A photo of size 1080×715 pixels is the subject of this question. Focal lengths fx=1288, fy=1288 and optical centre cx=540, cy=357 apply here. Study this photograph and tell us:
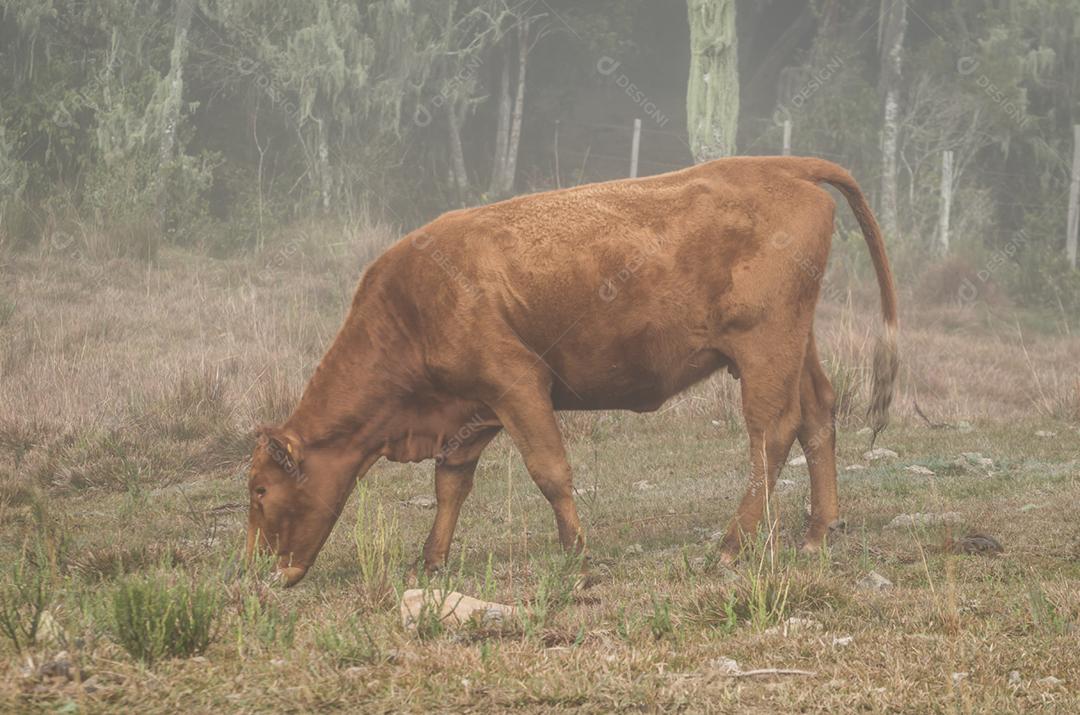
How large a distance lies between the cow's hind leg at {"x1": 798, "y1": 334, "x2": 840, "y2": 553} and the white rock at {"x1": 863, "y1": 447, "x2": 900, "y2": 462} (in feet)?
8.56

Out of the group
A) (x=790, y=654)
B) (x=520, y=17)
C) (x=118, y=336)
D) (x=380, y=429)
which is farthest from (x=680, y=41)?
(x=790, y=654)

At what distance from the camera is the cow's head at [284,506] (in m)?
6.30

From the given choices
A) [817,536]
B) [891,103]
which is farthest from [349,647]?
[891,103]

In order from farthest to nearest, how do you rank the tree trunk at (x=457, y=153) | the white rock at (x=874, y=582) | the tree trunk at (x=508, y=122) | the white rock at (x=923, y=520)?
the tree trunk at (x=508, y=122), the tree trunk at (x=457, y=153), the white rock at (x=923, y=520), the white rock at (x=874, y=582)

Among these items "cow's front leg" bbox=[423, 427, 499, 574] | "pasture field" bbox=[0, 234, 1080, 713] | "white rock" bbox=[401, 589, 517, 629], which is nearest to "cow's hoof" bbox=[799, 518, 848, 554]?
"pasture field" bbox=[0, 234, 1080, 713]

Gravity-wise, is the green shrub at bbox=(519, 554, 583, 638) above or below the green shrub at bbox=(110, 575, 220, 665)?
below

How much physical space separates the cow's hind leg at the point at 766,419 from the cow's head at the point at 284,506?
2.06 meters

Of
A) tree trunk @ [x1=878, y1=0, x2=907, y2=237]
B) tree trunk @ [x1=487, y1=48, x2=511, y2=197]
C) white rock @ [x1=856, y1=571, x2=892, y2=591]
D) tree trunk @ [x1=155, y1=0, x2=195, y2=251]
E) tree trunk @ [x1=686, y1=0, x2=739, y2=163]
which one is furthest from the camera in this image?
tree trunk @ [x1=487, y1=48, x2=511, y2=197]

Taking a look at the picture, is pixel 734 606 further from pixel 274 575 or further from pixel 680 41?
pixel 680 41

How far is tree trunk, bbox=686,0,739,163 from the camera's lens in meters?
24.7

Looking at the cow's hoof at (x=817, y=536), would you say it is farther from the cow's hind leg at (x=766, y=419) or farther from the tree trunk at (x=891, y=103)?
the tree trunk at (x=891, y=103)

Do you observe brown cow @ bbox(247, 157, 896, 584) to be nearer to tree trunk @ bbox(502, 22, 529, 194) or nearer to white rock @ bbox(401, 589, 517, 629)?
white rock @ bbox(401, 589, 517, 629)

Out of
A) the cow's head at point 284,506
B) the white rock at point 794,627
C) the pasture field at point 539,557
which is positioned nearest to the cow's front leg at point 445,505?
the pasture field at point 539,557

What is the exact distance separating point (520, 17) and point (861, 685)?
2842cm
